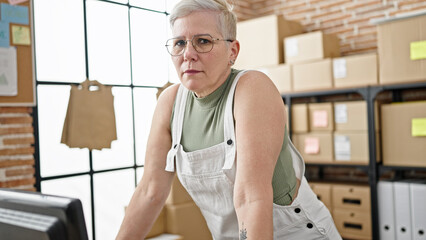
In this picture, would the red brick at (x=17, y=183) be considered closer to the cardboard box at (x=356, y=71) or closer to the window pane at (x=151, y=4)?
the window pane at (x=151, y=4)

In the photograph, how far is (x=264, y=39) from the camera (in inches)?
151

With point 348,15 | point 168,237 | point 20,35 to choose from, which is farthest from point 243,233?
point 348,15

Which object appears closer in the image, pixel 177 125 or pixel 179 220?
pixel 177 125

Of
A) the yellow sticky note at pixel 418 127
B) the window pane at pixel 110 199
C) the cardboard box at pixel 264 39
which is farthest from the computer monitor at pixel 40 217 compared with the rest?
the cardboard box at pixel 264 39

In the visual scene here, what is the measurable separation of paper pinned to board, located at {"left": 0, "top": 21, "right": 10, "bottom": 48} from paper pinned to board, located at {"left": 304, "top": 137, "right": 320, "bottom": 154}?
2418mm

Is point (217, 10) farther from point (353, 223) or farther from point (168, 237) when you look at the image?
point (353, 223)

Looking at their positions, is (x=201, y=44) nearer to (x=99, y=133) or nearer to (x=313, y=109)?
(x=99, y=133)

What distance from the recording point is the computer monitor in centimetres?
57

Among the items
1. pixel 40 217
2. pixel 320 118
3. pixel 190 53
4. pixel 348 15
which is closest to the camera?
pixel 40 217

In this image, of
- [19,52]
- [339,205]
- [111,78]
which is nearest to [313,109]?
[339,205]

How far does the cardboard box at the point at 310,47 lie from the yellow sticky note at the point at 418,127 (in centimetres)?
91

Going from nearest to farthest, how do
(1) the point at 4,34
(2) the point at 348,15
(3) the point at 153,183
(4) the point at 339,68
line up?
(3) the point at 153,183 < (1) the point at 4,34 < (4) the point at 339,68 < (2) the point at 348,15

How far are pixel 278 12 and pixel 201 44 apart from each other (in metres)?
3.51

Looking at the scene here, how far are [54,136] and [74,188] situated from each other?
0.41m
